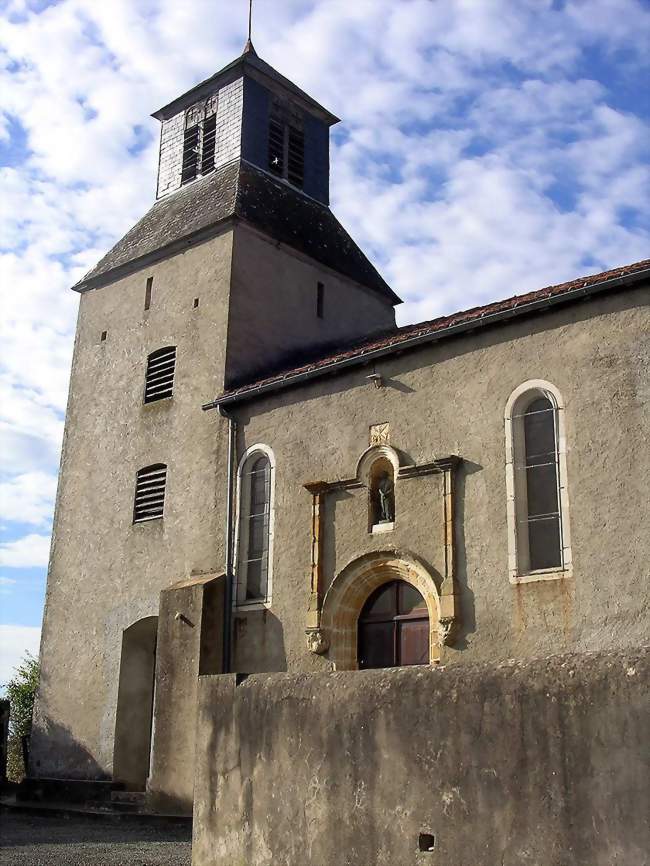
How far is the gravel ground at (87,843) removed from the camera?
1032 cm

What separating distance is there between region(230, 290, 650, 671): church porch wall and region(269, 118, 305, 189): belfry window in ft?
26.7

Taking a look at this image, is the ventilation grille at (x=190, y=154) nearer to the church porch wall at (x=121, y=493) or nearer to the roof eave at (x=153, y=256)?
the roof eave at (x=153, y=256)

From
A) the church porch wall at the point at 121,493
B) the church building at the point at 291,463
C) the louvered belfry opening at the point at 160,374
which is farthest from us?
the louvered belfry opening at the point at 160,374

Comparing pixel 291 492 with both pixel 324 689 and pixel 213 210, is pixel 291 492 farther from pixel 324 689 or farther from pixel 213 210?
pixel 324 689

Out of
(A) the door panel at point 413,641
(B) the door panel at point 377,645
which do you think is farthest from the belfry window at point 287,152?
(A) the door panel at point 413,641

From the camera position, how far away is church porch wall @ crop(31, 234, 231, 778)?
54.3 ft

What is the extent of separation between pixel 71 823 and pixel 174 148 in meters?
14.6

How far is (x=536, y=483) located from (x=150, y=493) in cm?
791

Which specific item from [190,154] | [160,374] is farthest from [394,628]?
[190,154]

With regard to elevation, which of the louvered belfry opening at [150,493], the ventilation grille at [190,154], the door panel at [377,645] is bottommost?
the door panel at [377,645]

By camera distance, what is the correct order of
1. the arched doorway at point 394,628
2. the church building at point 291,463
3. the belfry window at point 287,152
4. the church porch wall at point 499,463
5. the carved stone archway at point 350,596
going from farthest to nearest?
the belfry window at point 287,152 < the carved stone archway at point 350,596 < the arched doorway at point 394,628 < the church building at point 291,463 < the church porch wall at point 499,463

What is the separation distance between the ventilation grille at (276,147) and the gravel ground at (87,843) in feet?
45.4

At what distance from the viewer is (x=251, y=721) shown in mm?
7074

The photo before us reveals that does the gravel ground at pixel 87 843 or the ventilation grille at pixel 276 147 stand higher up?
the ventilation grille at pixel 276 147
